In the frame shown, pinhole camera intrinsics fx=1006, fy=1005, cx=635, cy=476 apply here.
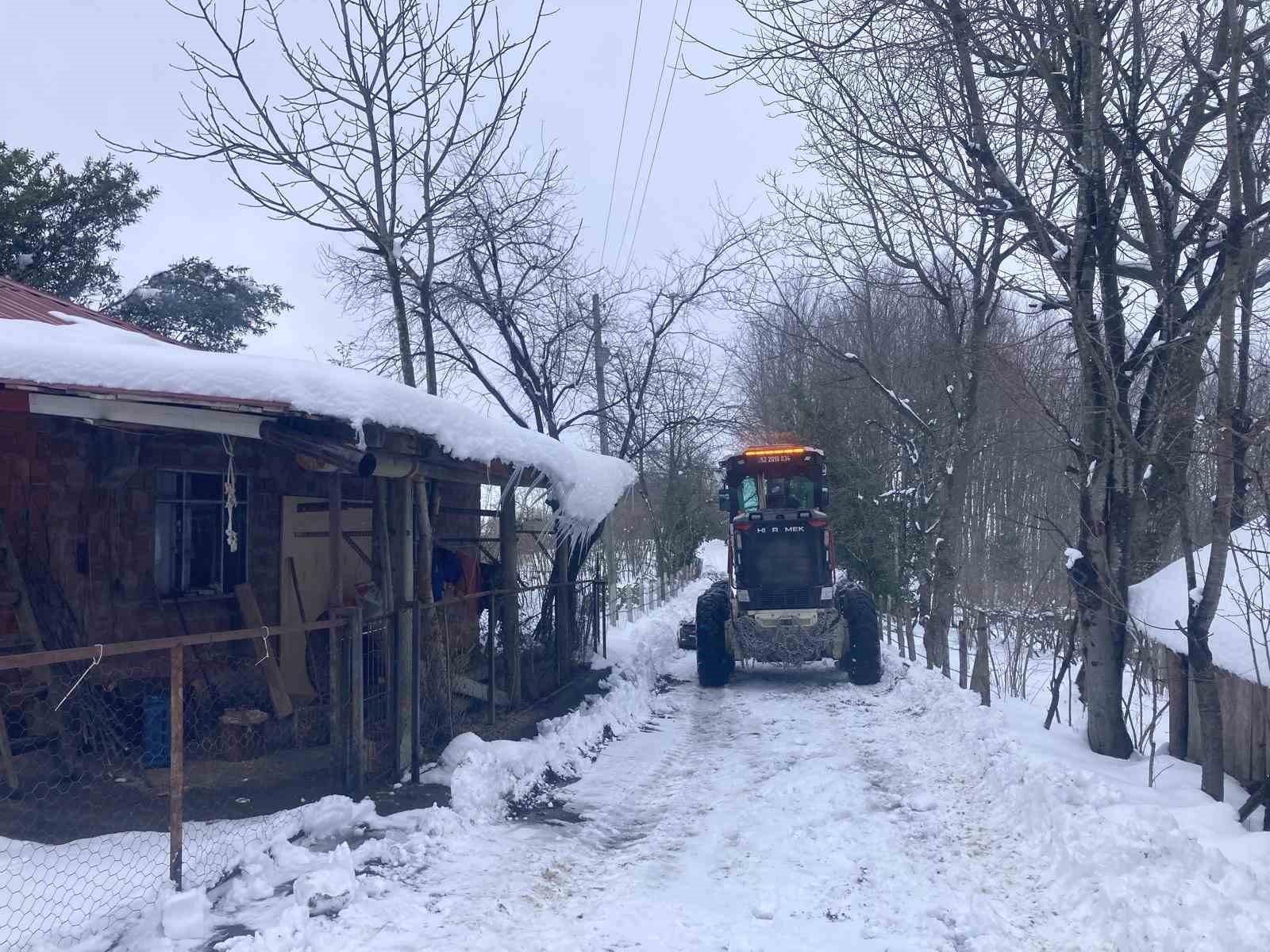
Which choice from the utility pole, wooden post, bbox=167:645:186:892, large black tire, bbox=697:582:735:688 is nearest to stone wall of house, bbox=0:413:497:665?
wooden post, bbox=167:645:186:892

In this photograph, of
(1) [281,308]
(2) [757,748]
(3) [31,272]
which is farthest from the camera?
(1) [281,308]

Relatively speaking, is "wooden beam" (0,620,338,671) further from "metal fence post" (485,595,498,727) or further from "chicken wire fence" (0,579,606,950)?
"metal fence post" (485,595,498,727)

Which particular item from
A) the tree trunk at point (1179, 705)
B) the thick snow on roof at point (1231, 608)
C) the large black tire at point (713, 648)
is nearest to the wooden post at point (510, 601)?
the large black tire at point (713, 648)

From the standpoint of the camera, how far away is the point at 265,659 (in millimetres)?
8578

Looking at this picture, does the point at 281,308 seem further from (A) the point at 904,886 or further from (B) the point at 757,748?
(A) the point at 904,886

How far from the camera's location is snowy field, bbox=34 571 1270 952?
15.3ft

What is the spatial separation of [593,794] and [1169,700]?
4.38m

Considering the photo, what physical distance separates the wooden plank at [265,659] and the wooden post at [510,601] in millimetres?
2103

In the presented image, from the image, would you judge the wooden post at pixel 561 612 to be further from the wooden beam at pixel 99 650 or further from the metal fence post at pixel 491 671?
the wooden beam at pixel 99 650

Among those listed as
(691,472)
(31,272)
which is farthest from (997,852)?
(691,472)

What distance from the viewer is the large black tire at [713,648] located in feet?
42.3

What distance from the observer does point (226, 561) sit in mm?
9922

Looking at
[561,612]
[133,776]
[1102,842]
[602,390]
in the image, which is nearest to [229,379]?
[133,776]

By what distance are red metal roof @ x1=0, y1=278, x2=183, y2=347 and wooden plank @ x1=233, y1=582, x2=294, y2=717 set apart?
2.97 m
